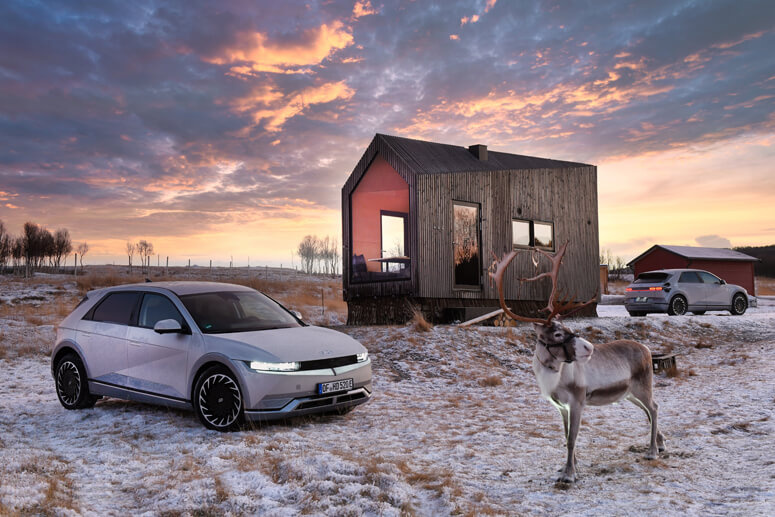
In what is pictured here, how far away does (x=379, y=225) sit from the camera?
17766 mm

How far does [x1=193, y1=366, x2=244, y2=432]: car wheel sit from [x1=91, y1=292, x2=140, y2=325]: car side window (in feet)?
5.83

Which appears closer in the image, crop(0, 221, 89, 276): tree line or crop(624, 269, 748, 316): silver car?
crop(624, 269, 748, 316): silver car

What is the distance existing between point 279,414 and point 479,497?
8.63 ft

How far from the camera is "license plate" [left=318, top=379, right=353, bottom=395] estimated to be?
6.79 metres

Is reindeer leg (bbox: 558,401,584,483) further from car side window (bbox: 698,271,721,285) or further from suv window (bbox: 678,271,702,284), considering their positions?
car side window (bbox: 698,271,721,285)

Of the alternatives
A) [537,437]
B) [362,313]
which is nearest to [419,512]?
[537,437]

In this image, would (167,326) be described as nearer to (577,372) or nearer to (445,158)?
(577,372)

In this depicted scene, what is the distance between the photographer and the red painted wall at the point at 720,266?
3653 centimetres

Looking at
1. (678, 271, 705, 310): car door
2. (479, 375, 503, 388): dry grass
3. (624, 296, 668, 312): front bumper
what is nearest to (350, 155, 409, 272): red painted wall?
(479, 375, 503, 388): dry grass

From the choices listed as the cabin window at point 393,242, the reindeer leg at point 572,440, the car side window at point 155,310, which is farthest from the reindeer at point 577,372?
the cabin window at point 393,242

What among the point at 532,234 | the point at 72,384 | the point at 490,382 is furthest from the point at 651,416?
the point at 532,234

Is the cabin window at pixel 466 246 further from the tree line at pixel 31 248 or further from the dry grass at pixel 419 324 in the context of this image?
the tree line at pixel 31 248

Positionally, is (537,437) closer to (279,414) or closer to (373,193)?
(279,414)

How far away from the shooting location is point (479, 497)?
15.5 feet
